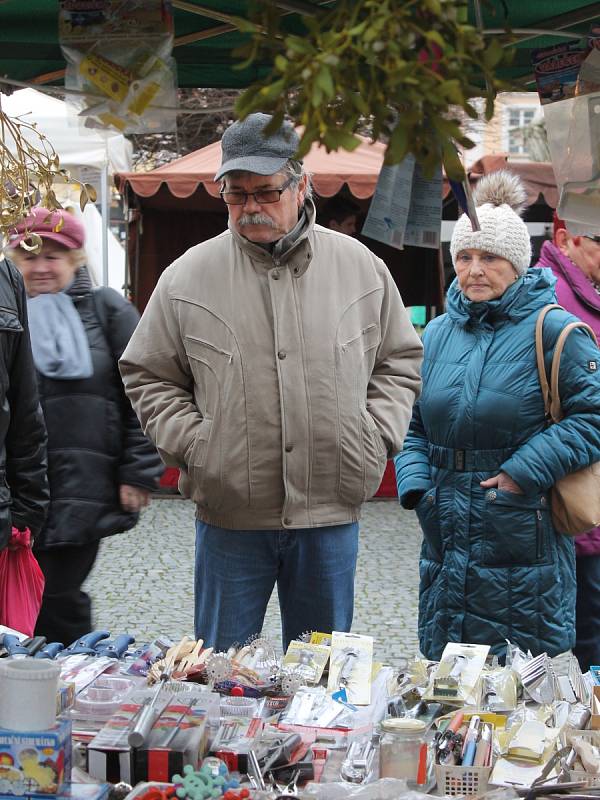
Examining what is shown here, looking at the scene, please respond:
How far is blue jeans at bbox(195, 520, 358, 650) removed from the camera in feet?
10.0

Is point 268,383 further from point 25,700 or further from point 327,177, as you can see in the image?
point 327,177

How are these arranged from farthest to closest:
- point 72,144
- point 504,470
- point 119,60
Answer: point 72,144 → point 504,470 → point 119,60

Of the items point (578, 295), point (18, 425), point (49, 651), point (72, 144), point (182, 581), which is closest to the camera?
point (49, 651)

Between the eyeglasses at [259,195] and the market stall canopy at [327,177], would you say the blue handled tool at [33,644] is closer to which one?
the eyeglasses at [259,195]

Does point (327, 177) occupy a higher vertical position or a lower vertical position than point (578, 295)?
higher

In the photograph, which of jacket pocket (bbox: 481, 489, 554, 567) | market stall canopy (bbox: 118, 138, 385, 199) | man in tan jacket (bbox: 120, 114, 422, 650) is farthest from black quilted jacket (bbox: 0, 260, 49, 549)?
market stall canopy (bbox: 118, 138, 385, 199)

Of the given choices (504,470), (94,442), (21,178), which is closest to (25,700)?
(21,178)

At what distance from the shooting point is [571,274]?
3.99 metres

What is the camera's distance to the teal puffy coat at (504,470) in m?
3.39

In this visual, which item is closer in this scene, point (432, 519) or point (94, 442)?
point (432, 519)

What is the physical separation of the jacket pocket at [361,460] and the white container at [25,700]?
136 cm

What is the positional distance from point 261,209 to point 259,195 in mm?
36

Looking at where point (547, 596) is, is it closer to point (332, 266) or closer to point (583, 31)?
point (332, 266)

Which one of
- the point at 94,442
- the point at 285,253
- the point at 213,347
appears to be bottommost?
the point at 94,442
